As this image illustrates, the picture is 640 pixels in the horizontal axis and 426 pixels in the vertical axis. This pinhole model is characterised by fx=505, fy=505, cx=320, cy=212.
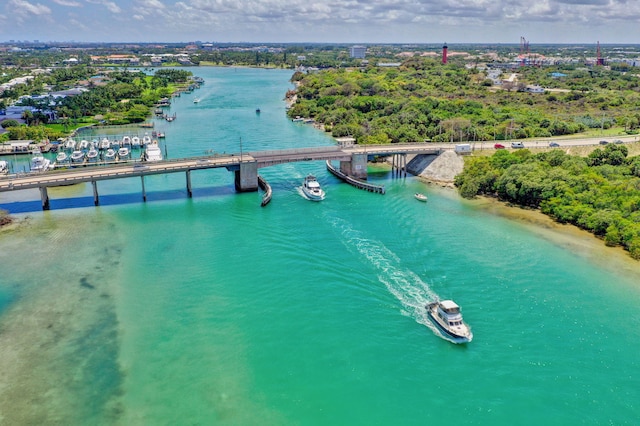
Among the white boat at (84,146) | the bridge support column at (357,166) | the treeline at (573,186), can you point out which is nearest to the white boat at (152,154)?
the white boat at (84,146)

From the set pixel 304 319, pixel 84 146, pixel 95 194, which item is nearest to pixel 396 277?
pixel 304 319

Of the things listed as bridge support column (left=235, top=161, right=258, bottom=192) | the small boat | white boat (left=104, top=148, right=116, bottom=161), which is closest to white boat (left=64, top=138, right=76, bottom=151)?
the small boat

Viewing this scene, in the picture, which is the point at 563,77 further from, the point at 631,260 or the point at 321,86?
the point at 631,260

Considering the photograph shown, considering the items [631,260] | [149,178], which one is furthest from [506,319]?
[149,178]

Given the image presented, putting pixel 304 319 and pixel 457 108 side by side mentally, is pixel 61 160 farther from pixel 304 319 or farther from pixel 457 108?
pixel 457 108

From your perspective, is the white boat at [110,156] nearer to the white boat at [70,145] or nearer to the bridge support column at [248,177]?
the white boat at [70,145]

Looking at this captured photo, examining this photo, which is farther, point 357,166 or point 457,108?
point 457,108
